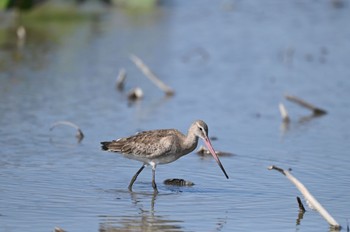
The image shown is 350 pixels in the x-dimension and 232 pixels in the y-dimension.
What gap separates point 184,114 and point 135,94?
1176 millimetres

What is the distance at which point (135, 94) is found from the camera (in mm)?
14844

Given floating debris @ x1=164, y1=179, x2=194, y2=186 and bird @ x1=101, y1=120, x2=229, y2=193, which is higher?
bird @ x1=101, y1=120, x2=229, y2=193

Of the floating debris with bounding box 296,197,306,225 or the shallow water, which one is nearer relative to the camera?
the floating debris with bounding box 296,197,306,225

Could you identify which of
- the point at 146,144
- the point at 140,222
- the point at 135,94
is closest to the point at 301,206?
the point at 140,222

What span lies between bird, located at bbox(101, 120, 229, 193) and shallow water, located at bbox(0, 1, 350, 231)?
31 cm

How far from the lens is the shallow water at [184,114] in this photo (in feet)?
29.8

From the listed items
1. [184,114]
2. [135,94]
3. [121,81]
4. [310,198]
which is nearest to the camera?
[310,198]

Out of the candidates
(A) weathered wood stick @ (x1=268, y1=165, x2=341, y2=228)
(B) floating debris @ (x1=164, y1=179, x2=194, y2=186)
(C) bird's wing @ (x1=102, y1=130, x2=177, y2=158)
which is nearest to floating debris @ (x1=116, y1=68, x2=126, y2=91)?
(C) bird's wing @ (x1=102, y1=130, x2=177, y2=158)

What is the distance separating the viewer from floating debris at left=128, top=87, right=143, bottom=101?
1480cm

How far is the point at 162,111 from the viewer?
46.6ft

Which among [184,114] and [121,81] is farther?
[121,81]

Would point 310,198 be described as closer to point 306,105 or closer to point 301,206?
point 301,206

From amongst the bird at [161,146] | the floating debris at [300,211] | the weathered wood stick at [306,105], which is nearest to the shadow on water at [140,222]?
the bird at [161,146]

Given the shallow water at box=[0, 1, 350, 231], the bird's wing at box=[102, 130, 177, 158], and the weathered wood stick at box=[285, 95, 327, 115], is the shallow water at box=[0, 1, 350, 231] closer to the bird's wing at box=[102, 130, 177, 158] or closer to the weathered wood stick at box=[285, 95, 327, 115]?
the weathered wood stick at box=[285, 95, 327, 115]
